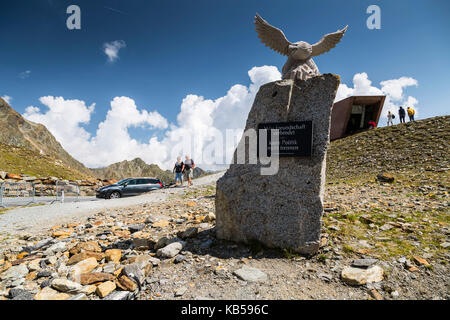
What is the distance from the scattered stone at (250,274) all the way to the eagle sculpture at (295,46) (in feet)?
14.1

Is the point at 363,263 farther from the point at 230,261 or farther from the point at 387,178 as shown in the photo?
the point at 387,178

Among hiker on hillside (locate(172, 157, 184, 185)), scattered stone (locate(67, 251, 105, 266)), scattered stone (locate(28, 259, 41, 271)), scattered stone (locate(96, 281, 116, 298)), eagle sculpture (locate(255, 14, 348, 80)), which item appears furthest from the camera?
hiker on hillside (locate(172, 157, 184, 185))

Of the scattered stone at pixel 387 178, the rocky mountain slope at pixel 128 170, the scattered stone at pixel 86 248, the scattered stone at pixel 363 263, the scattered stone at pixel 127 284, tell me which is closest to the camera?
the scattered stone at pixel 127 284

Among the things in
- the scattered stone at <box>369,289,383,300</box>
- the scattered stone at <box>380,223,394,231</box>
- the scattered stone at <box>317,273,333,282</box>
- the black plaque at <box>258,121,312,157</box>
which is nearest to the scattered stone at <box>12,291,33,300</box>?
the scattered stone at <box>317,273,333,282</box>

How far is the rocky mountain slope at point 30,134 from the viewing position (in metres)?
57.7

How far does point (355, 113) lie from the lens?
2645 centimetres

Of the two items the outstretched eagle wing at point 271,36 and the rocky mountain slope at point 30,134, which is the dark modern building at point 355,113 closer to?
the outstretched eagle wing at point 271,36

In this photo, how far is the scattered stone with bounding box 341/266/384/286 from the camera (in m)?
3.05

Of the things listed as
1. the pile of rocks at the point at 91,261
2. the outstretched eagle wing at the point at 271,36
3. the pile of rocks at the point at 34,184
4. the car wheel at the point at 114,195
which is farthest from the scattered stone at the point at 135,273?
the pile of rocks at the point at 34,184

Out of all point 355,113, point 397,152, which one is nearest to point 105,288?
point 397,152

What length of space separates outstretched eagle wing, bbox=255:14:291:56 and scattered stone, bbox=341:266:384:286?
565cm

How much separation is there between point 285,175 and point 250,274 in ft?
6.26

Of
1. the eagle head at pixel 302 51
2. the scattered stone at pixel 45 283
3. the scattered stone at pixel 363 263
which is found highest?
the eagle head at pixel 302 51

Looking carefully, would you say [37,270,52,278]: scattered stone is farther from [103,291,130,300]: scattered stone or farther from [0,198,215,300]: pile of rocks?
[103,291,130,300]: scattered stone
